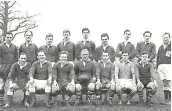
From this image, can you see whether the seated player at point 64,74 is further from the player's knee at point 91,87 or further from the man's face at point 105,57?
the man's face at point 105,57

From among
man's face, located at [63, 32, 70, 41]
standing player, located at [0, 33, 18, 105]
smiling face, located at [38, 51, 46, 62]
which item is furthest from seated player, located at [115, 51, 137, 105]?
standing player, located at [0, 33, 18, 105]

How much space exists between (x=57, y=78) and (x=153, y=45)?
2906mm

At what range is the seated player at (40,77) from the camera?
21.8 feet

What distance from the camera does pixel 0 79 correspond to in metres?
7.11

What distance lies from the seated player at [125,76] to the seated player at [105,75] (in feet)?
0.48

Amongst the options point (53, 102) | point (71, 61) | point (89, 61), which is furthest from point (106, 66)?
point (53, 102)

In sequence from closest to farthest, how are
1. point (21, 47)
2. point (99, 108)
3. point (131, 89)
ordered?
point (99, 108) < point (131, 89) < point (21, 47)

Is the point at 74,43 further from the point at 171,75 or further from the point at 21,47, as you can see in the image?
the point at 171,75

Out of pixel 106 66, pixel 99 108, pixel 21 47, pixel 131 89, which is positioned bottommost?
pixel 99 108

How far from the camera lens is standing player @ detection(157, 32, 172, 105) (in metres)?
7.35

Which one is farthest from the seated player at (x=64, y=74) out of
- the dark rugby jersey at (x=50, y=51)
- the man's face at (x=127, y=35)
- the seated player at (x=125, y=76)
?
the man's face at (x=127, y=35)

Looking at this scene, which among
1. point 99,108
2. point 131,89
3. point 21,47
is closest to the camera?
point 99,108

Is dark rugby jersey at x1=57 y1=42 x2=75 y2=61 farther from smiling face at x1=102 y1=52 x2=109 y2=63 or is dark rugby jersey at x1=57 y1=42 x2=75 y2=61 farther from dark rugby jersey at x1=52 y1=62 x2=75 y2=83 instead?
smiling face at x1=102 y1=52 x2=109 y2=63

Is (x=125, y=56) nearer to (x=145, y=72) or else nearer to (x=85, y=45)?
(x=145, y=72)
